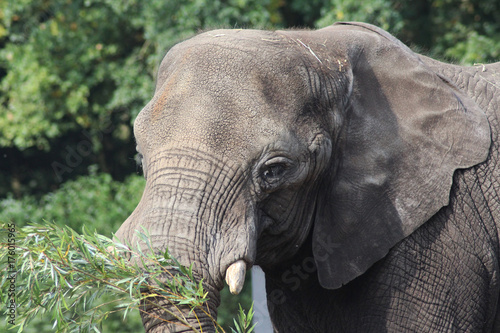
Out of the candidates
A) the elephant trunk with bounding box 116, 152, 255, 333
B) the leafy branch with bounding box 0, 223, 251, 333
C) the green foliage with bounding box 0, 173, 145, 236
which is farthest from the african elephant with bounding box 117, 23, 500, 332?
the green foliage with bounding box 0, 173, 145, 236

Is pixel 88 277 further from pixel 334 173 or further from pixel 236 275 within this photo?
pixel 334 173

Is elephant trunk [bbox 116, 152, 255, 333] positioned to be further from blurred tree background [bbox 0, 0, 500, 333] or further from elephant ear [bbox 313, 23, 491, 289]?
blurred tree background [bbox 0, 0, 500, 333]

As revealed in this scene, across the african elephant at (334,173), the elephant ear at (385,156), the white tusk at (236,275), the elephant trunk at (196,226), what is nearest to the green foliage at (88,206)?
the african elephant at (334,173)

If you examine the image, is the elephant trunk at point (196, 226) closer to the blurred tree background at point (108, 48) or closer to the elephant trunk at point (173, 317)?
the elephant trunk at point (173, 317)

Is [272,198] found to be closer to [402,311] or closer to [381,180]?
[381,180]

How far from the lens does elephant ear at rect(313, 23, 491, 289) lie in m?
3.02

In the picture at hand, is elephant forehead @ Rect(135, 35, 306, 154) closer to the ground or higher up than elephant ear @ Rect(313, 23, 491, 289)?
higher up

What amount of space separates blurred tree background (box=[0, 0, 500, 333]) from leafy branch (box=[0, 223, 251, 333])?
225 inches

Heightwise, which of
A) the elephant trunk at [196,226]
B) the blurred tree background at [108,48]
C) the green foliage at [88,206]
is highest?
the elephant trunk at [196,226]

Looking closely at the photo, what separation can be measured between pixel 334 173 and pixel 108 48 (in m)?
7.32

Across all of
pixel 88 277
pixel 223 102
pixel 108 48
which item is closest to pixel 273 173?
pixel 223 102

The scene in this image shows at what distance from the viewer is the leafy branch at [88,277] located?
95.2 inches

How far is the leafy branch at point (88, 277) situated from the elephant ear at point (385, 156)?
30.4 inches

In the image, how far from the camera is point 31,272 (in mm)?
2498
